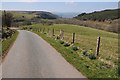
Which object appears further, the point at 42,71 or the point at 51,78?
the point at 42,71

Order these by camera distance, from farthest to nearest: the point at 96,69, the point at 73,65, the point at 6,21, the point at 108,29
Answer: the point at 6,21 < the point at 108,29 < the point at 73,65 < the point at 96,69

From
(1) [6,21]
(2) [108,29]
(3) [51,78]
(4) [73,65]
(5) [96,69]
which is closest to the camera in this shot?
(3) [51,78]

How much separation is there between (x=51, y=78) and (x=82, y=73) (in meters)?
1.71

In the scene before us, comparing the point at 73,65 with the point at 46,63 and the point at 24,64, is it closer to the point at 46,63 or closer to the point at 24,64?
the point at 46,63

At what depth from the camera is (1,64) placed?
15016 mm

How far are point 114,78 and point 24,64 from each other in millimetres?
5045

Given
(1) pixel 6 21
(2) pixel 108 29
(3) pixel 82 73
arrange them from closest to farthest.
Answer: (3) pixel 82 73 < (2) pixel 108 29 < (1) pixel 6 21

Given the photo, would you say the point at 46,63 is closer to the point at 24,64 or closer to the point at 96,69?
the point at 24,64

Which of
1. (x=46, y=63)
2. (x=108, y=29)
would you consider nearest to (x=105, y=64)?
(x=46, y=63)

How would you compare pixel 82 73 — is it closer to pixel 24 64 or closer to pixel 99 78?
pixel 99 78

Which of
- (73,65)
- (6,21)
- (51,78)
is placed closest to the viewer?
(51,78)

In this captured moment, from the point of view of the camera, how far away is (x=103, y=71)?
13.2 metres

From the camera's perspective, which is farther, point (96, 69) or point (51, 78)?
point (96, 69)

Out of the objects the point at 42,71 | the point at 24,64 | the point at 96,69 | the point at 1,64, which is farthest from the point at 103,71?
the point at 1,64
